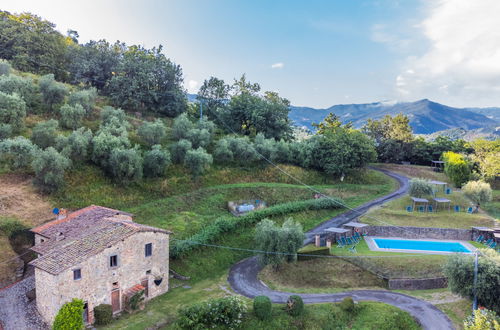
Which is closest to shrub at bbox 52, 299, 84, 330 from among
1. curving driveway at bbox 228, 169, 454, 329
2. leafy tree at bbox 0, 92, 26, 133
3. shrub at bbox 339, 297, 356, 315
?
curving driveway at bbox 228, 169, 454, 329

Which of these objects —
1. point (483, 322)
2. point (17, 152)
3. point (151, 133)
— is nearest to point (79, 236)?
point (17, 152)

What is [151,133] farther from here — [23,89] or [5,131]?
[23,89]

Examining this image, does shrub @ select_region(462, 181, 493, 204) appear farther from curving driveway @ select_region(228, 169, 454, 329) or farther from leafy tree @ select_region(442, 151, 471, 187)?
curving driveway @ select_region(228, 169, 454, 329)

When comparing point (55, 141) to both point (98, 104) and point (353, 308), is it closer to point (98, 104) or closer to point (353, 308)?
point (98, 104)

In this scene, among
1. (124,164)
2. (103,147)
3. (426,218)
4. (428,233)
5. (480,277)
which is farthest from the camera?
(426,218)

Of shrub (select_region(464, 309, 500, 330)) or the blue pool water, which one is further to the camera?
the blue pool water

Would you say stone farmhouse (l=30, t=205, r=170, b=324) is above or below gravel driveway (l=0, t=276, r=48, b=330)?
above

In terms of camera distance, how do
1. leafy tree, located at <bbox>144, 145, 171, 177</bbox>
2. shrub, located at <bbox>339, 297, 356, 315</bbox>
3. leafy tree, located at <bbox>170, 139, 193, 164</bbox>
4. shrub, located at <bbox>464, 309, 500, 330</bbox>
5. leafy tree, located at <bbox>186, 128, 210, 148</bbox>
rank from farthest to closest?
leafy tree, located at <bbox>186, 128, 210, 148</bbox>
leafy tree, located at <bbox>170, 139, 193, 164</bbox>
leafy tree, located at <bbox>144, 145, 171, 177</bbox>
shrub, located at <bbox>339, 297, 356, 315</bbox>
shrub, located at <bbox>464, 309, 500, 330</bbox>

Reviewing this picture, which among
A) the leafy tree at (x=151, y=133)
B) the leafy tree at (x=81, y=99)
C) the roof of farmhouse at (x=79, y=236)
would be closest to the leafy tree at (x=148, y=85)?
the leafy tree at (x=81, y=99)
